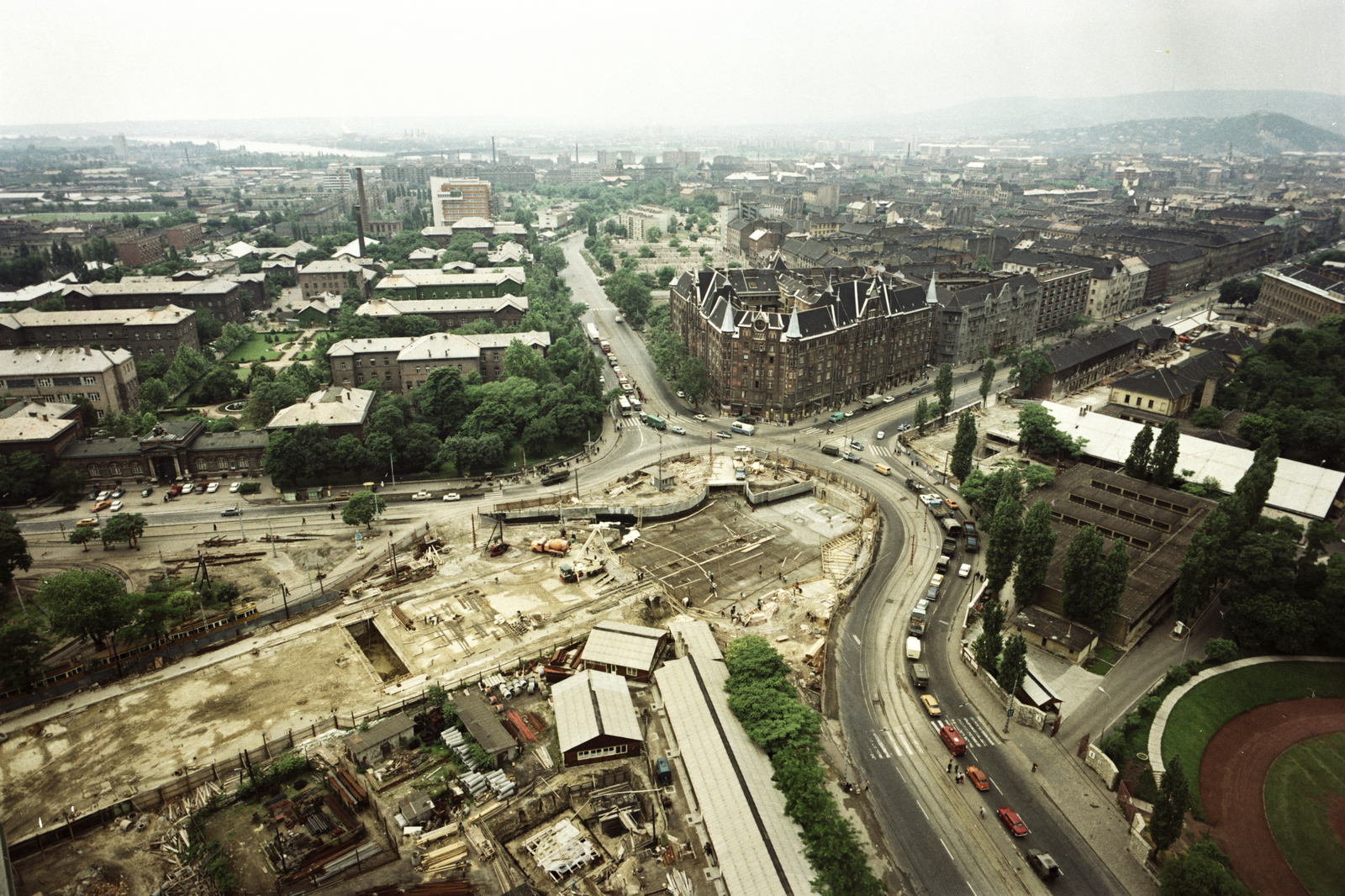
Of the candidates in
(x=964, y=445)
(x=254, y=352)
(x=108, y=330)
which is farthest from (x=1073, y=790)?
(x=108, y=330)

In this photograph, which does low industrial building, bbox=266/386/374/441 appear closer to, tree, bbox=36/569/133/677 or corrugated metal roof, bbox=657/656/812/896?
tree, bbox=36/569/133/677

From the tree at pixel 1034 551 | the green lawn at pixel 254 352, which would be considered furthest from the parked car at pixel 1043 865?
the green lawn at pixel 254 352

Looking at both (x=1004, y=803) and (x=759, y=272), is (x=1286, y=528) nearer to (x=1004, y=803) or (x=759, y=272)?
(x=1004, y=803)

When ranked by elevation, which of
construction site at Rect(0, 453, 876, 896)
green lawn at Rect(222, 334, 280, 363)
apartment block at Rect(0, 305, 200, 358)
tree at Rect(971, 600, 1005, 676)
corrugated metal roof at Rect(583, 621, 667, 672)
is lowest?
construction site at Rect(0, 453, 876, 896)

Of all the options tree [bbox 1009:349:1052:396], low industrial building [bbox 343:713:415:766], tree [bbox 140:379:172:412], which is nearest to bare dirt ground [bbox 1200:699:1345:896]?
low industrial building [bbox 343:713:415:766]

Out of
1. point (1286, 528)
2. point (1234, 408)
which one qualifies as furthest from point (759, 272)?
point (1286, 528)

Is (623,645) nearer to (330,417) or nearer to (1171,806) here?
(1171,806)
